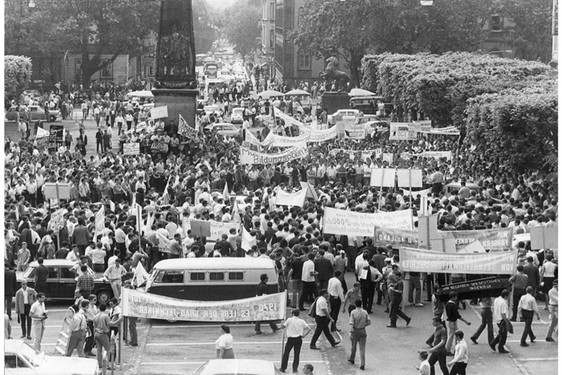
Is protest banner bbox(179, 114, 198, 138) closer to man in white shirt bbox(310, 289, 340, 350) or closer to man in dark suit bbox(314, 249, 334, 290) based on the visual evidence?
man in dark suit bbox(314, 249, 334, 290)

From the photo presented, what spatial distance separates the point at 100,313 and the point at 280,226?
27.5 ft

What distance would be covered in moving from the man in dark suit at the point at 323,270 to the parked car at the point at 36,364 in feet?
25.9

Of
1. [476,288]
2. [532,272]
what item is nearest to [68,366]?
[476,288]

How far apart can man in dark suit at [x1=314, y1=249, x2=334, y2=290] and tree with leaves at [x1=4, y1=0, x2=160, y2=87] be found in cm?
7540

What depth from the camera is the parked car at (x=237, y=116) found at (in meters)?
81.1

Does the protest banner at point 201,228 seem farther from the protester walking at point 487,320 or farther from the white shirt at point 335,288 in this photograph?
the protester walking at point 487,320

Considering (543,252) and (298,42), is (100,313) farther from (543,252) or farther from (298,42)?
(298,42)

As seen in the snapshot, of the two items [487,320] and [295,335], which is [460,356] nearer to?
[295,335]

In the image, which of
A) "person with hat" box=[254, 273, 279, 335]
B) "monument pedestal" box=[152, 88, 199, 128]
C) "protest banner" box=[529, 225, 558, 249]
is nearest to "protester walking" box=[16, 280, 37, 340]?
"person with hat" box=[254, 273, 279, 335]

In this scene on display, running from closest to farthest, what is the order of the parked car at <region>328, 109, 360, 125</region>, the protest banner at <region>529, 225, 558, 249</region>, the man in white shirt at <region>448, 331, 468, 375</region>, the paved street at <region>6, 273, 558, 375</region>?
the man in white shirt at <region>448, 331, 468, 375</region>
the paved street at <region>6, 273, 558, 375</region>
the protest banner at <region>529, 225, 558, 249</region>
the parked car at <region>328, 109, 360, 125</region>

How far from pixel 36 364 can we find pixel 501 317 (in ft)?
27.3

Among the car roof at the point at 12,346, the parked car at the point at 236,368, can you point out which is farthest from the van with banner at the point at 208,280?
the parked car at the point at 236,368

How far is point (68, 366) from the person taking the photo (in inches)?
899

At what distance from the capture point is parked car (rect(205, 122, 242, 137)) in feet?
225
